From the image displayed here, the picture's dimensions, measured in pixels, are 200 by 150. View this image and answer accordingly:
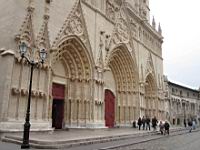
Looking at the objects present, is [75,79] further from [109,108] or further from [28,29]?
[109,108]

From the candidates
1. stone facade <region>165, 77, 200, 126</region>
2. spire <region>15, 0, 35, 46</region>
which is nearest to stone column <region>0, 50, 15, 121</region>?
spire <region>15, 0, 35, 46</region>

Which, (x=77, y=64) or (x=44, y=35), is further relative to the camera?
(x=77, y=64)

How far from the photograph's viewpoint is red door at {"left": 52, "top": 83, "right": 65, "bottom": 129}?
19641 millimetres

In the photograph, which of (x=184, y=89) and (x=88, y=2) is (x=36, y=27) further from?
(x=184, y=89)

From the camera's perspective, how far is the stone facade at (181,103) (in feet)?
155

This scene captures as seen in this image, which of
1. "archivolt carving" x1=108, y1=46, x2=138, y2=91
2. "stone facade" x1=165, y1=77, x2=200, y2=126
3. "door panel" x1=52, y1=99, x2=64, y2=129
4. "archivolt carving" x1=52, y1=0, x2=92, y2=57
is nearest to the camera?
"archivolt carving" x1=52, y1=0, x2=92, y2=57

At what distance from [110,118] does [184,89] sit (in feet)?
113

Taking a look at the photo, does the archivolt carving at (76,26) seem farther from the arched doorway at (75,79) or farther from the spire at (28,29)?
the spire at (28,29)

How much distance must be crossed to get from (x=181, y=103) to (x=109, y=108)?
30850 millimetres

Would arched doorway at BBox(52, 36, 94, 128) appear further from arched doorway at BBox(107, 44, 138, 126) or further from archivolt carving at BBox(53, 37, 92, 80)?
arched doorway at BBox(107, 44, 138, 126)

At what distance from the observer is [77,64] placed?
21141mm

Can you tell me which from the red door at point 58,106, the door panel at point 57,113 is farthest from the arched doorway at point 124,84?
the door panel at point 57,113

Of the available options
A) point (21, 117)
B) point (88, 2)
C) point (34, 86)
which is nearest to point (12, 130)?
point (21, 117)

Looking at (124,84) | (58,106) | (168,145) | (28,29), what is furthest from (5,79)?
(124,84)
